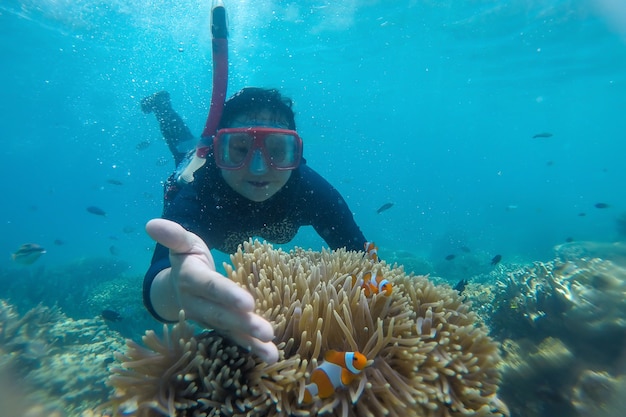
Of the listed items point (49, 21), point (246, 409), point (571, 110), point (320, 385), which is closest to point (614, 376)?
point (320, 385)

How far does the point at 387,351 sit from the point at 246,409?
70 cm

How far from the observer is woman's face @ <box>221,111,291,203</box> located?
3500 mm

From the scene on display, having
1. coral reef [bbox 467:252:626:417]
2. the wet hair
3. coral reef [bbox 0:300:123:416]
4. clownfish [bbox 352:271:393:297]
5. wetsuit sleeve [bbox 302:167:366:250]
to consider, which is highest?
the wet hair

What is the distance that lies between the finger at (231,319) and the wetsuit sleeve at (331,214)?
8.92 ft

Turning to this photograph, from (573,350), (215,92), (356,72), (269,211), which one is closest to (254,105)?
(215,92)

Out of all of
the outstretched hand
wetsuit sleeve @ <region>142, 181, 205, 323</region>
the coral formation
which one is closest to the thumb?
the outstretched hand

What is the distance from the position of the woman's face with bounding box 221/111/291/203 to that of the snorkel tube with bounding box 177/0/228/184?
0.44 meters

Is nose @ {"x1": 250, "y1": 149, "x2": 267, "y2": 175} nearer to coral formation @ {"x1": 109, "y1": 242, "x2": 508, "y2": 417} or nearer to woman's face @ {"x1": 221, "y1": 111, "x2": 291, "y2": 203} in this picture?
woman's face @ {"x1": 221, "y1": 111, "x2": 291, "y2": 203}

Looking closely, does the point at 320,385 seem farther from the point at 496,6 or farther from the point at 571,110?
Answer: the point at 571,110

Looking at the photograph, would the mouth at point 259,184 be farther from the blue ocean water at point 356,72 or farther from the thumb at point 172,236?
the blue ocean water at point 356,72

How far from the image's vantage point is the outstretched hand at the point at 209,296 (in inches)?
51.8

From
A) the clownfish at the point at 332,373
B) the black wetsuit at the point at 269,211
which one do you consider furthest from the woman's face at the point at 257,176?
the clownfish at the point at 332,373

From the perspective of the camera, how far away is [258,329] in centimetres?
131

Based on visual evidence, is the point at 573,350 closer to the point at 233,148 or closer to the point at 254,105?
the point at 233,148
